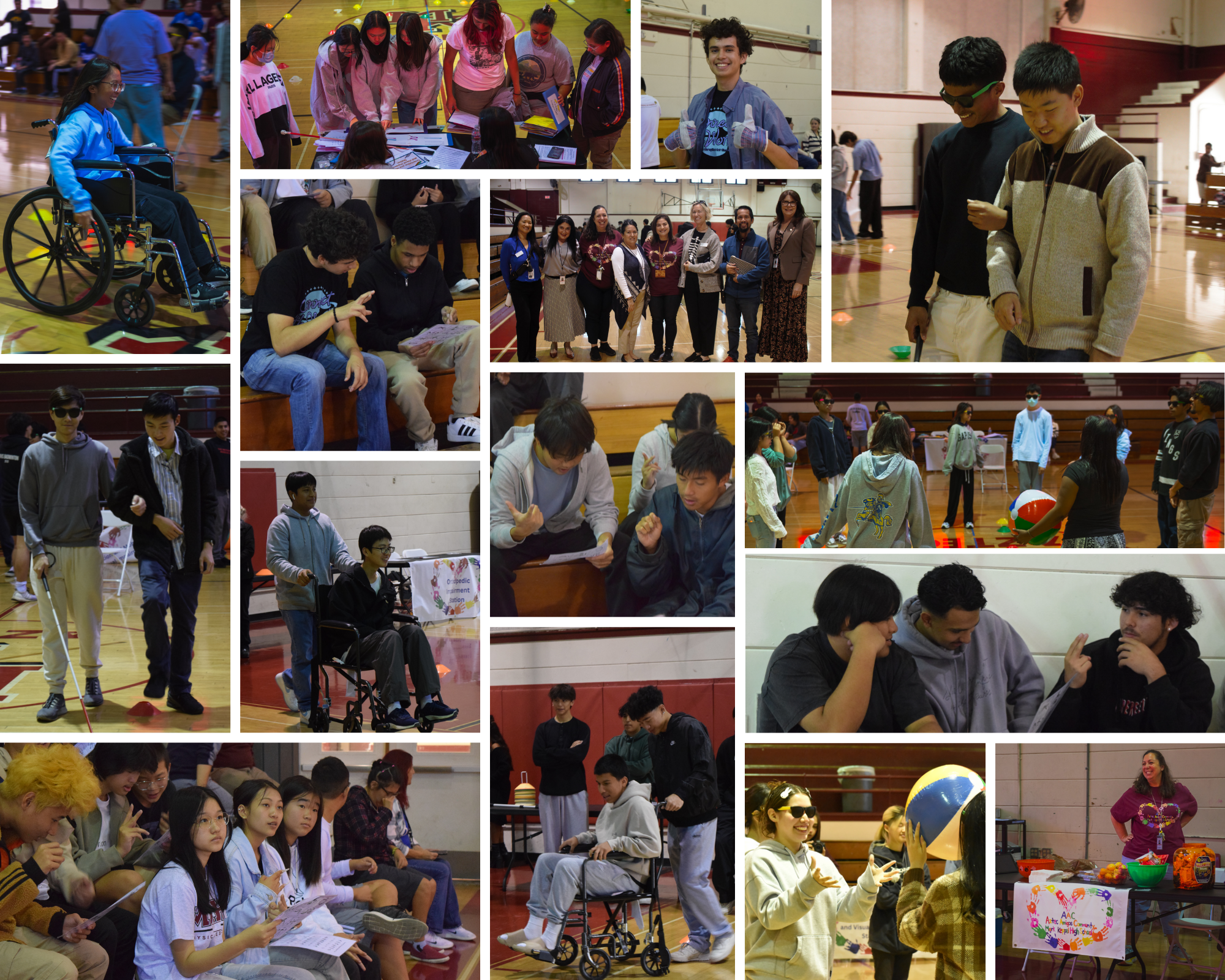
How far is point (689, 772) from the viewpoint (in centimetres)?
438

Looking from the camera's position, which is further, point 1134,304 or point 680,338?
point 680,338

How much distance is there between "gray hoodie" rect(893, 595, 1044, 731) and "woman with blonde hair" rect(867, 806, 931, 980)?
0.40m

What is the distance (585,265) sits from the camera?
4301 mm

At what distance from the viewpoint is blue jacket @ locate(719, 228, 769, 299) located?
427cm

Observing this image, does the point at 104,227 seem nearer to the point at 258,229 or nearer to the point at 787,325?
the point at 258,229

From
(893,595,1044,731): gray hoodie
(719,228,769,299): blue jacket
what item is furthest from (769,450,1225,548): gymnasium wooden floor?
(719,228,769,299): blue jacket

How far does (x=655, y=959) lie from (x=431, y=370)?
2.22 m

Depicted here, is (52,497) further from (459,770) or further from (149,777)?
(459,770)

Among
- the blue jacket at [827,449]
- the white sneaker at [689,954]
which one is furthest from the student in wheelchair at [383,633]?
the blue jacket at [827,449]

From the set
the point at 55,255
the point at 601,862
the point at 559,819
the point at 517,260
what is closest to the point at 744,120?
the point at 517,260

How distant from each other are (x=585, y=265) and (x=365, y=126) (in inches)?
35.5

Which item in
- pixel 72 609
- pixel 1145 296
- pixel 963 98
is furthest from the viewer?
pixel 72 609

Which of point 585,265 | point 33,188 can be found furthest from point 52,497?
point 585,265

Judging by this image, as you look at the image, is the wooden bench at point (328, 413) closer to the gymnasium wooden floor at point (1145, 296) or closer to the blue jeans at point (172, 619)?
the blue jeans at point (172, 619)
